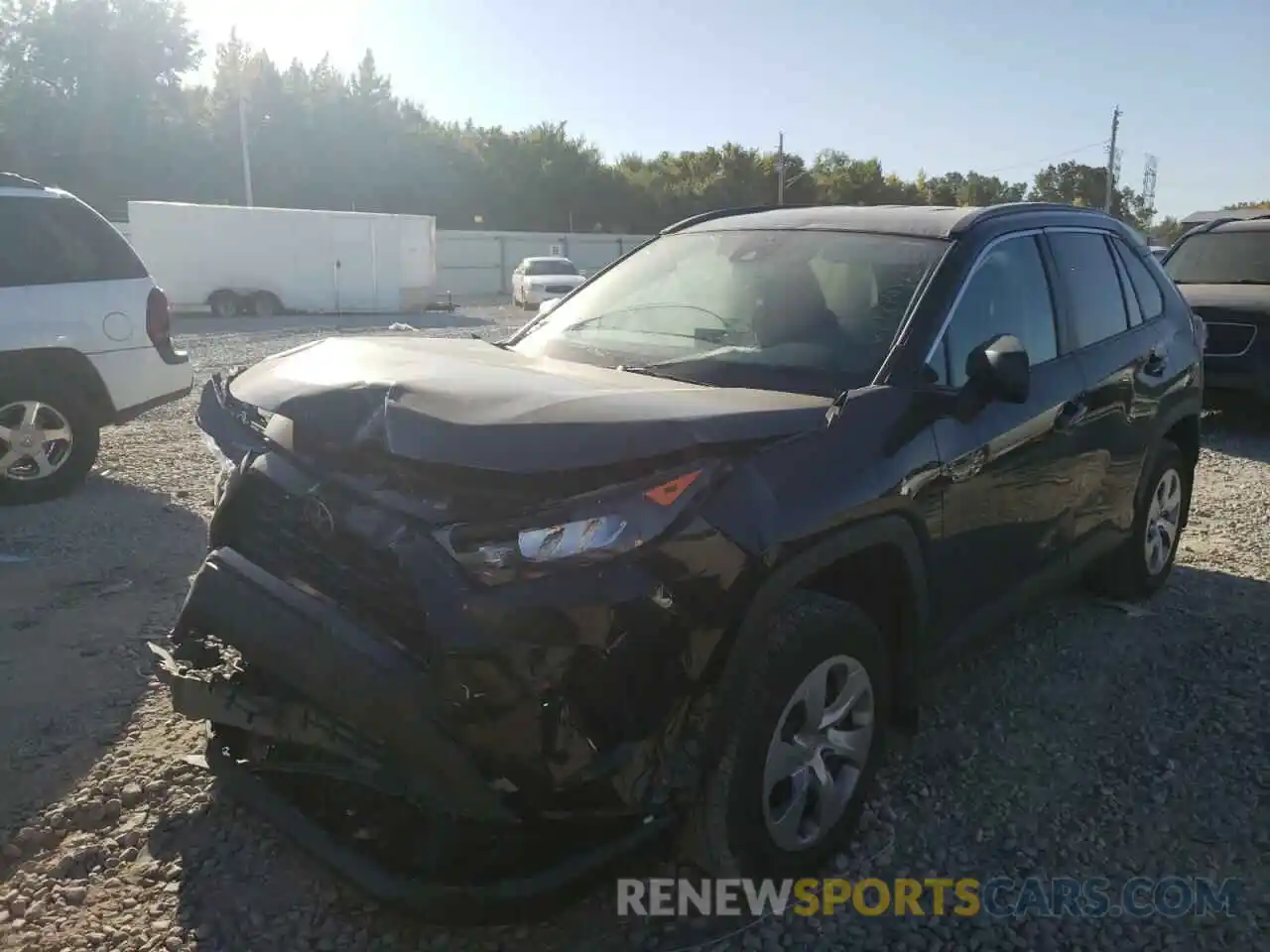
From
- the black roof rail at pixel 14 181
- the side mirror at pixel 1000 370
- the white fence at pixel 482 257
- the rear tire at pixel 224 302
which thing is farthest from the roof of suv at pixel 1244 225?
the white fence at pixel 482 257

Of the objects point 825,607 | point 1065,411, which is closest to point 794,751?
point 825,607

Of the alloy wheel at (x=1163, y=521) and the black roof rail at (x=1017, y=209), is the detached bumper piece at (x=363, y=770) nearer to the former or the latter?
the black roof rail at (x=1017, y=209)

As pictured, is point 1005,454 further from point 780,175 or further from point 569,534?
point 780,175

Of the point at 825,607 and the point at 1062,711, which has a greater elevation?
the point at 825,607

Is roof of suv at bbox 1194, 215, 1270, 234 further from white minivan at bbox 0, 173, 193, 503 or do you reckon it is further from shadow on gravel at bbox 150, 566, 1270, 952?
white minivan at bbox 0, 173, 193, 503

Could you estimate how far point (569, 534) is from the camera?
7.34 ft

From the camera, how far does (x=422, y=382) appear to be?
2.64 metres

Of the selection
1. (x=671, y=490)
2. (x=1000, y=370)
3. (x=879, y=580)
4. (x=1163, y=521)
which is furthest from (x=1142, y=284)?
(x=671, y=490)

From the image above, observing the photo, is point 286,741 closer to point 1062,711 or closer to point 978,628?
point 978,628

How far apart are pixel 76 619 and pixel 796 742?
3500 millimetres

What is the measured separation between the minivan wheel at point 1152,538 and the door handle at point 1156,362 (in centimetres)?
40

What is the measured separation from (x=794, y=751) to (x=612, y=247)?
43.5 m

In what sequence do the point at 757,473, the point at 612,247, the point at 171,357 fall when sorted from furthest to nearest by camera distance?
1. the point at 612,247
2. the point at 171,357
3. the point at 757,473

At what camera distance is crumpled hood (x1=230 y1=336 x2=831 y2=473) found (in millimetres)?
2311
